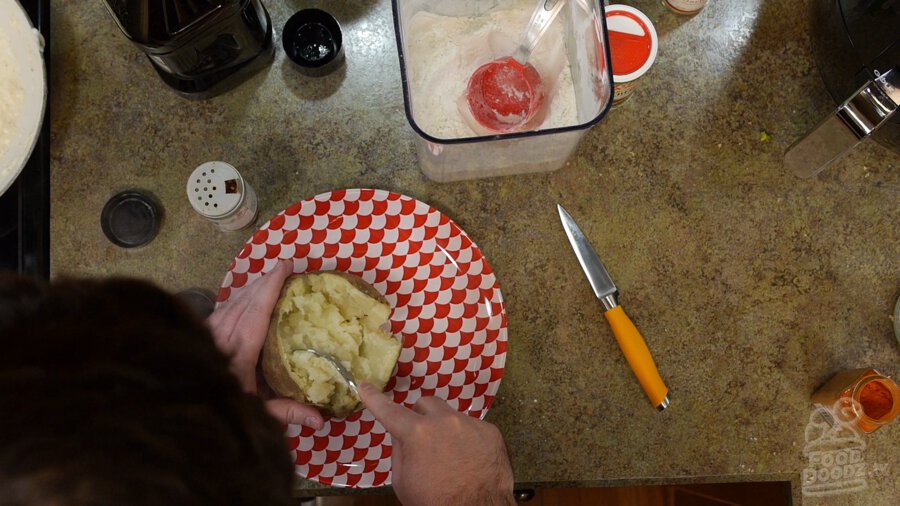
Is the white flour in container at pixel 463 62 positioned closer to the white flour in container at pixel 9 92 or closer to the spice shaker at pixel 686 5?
the spice shaker at pixel 686 5

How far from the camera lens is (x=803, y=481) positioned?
0.98 m

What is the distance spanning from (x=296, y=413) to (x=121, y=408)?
16.8 inches

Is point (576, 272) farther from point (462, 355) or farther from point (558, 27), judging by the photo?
point (558, 27)

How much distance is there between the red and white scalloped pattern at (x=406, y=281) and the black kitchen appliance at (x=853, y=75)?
53cm

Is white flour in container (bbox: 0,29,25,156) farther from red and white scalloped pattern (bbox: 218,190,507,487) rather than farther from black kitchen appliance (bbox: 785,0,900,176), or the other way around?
black kitchen appliance (bbox: 785,0,900,176)

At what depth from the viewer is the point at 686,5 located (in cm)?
103

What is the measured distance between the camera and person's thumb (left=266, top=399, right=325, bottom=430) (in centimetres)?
88

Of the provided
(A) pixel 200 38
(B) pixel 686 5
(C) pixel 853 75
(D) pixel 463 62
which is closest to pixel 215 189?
(A) pixel 200 38

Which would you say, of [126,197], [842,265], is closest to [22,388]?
[126,197]

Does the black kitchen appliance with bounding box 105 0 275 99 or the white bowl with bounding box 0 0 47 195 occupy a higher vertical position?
the black kitchen appliance with bounding box 105 0 275 99

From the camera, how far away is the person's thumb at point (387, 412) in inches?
34.0

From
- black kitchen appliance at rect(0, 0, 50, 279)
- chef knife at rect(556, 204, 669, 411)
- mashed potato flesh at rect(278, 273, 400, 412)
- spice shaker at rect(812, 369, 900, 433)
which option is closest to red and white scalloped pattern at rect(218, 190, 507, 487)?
mashed potato flesh at rect(278, 273, 400, 412)

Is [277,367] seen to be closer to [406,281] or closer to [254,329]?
[254,329]

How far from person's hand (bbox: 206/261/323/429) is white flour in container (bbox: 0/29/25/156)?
449mm
